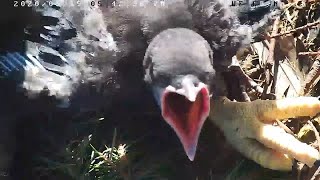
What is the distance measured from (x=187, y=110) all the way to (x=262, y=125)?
0.21 metres

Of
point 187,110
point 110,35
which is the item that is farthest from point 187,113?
point 110,35

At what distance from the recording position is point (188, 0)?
1.34 m

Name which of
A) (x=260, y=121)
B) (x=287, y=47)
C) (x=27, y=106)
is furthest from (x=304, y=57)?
(x=27, y=106)

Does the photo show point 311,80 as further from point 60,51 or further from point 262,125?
point 60,51

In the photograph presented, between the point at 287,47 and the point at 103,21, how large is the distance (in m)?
0.43

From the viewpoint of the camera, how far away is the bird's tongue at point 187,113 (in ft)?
4.04

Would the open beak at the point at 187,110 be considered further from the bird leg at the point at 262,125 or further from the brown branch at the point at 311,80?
the brown branch at the point at 311,80

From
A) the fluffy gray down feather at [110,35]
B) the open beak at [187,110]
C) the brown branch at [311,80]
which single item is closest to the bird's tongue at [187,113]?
the open beak at [187,110]

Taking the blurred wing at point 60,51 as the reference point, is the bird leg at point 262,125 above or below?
below

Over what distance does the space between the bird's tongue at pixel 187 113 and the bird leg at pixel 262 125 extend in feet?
0.58

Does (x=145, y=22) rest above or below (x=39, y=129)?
above

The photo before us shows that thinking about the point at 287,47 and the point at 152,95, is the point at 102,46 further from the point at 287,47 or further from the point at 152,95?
the point at 287,47

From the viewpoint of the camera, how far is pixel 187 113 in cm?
124

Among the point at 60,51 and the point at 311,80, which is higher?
the point at 60,51
